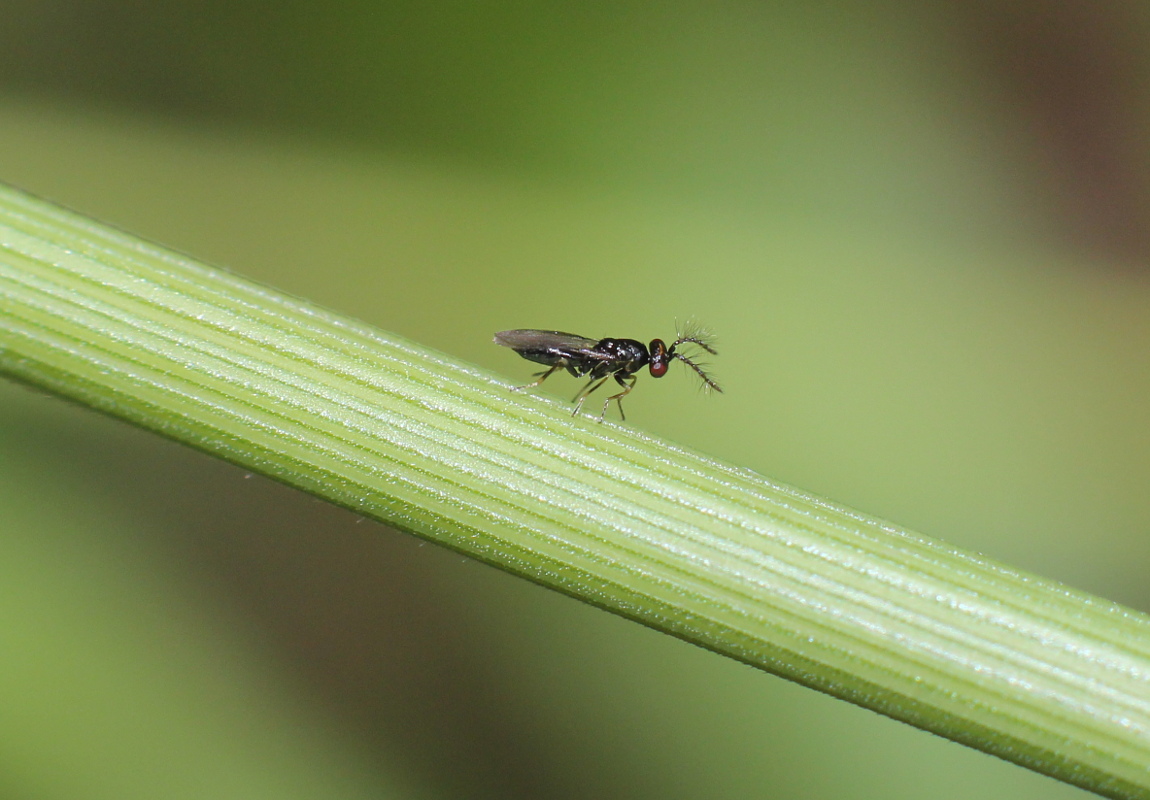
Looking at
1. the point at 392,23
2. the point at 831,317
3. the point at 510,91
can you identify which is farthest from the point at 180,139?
the point at 831,317

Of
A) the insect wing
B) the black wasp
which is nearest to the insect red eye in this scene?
the black wasp

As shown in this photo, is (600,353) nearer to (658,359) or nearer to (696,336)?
(658,359)

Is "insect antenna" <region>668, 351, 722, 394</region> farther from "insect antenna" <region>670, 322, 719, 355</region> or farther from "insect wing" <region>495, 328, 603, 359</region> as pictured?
"insect wing" <region>495, 328, 603, 359</region>

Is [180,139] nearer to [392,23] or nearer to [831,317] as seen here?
[392,23]

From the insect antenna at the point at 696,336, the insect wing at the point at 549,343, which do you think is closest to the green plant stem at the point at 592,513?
the insect wing at the point at 549,343

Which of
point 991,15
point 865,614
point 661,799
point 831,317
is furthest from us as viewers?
point 991,15

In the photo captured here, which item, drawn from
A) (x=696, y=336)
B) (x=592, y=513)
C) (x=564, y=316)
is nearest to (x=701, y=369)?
(x=696, y=336)

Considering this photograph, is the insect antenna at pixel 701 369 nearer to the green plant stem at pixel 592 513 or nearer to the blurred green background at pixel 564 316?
the blurred green background at pixel 564 316
